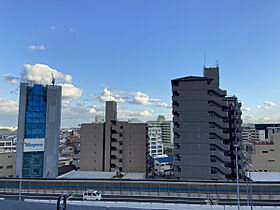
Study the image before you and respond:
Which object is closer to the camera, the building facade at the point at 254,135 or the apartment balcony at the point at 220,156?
the apartment balcony at the point at 220,156

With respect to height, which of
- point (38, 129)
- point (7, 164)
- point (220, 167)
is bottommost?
point (7, 164)

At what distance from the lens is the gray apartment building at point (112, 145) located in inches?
1980

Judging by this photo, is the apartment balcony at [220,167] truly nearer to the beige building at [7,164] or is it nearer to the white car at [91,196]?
the white car at [91,196]

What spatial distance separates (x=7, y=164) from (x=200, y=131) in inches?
1792

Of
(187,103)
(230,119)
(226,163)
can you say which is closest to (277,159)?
(230,119)

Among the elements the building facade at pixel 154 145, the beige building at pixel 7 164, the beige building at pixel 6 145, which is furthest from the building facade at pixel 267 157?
the beige building at pixel 6 145

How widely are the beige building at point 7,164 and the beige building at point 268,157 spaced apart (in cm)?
6448

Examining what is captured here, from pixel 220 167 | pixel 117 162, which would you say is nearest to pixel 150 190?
pixel 220 167

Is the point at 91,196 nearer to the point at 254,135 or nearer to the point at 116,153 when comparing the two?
the point at 116,153

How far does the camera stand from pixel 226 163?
3969 centimetres

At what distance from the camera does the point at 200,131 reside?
39.1 meters

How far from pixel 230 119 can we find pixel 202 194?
2212 centimetres

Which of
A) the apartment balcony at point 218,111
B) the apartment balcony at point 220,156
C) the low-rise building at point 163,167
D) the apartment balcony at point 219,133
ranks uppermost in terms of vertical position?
the apartment balcony at point 218,111

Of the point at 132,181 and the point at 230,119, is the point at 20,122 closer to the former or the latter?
the point at 132,181
